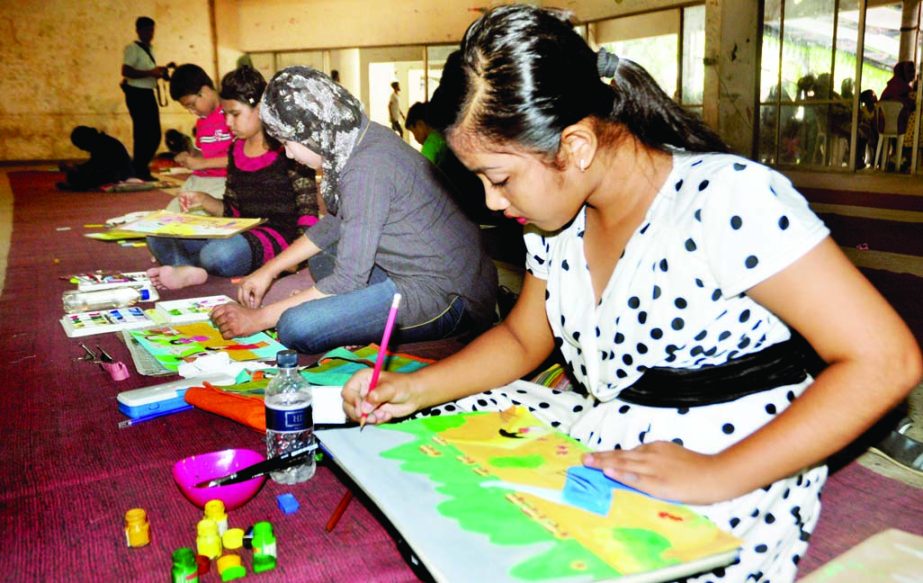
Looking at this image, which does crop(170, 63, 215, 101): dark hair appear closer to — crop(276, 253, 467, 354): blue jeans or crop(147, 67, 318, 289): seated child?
crop(147, 67, 318, 289): seated child

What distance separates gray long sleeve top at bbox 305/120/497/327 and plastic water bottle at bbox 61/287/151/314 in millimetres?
1174

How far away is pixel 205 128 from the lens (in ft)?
15.4

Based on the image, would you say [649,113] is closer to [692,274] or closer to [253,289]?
[692,274]

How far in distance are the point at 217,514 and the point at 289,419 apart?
0.19m

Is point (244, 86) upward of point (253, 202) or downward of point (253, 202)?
upward

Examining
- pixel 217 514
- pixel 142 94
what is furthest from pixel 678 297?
pixel 142 94

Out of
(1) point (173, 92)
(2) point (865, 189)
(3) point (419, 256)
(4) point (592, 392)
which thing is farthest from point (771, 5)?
(4) point (592, 392)

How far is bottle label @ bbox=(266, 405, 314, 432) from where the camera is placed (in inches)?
54.3

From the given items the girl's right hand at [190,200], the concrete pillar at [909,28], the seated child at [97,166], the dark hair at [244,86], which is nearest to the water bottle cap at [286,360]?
the dark hair at [244,86]

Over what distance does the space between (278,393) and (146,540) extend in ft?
1.09

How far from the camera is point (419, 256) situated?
8.15ft

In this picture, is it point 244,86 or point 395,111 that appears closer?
point 244,86

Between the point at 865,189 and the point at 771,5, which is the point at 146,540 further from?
the point at 771,5

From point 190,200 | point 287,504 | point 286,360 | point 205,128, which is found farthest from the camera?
point 205,128
